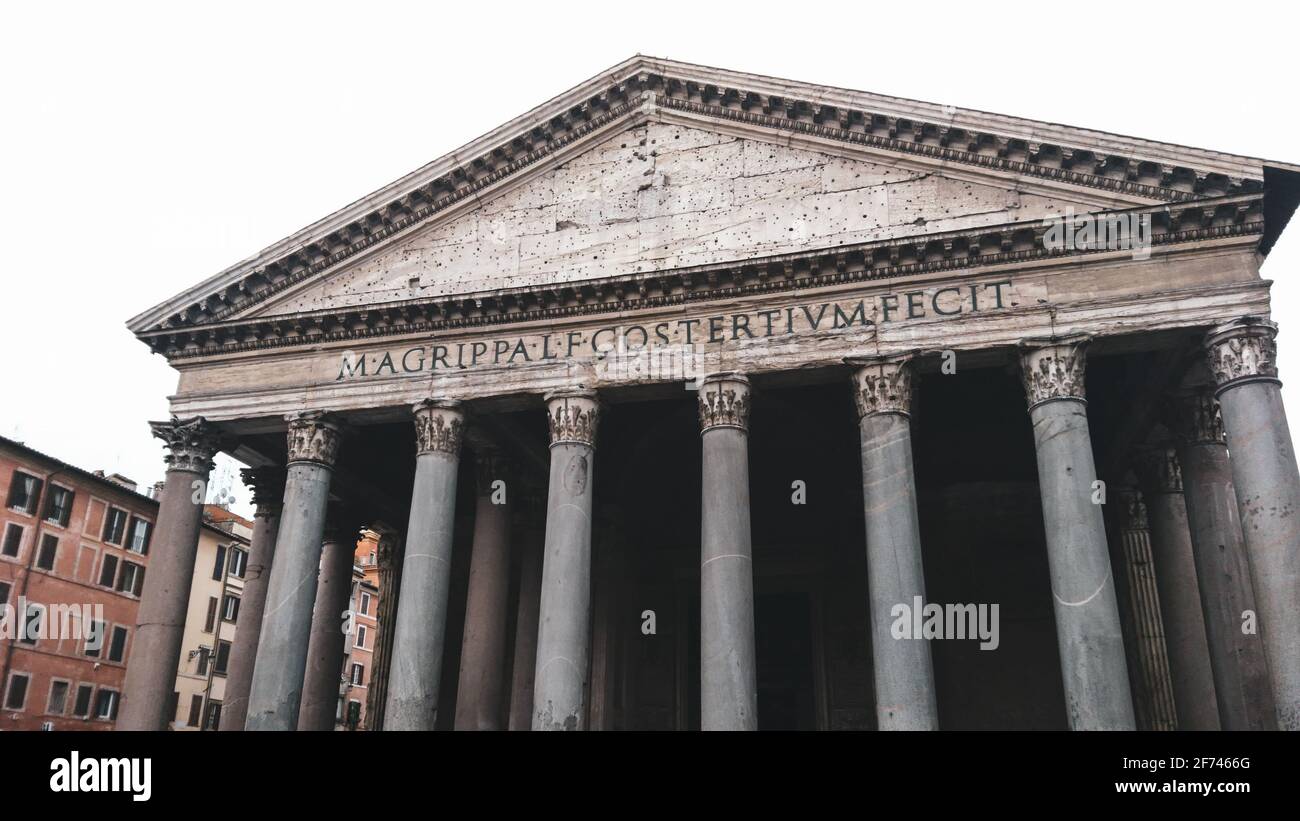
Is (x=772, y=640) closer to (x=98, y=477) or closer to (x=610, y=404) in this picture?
(x=610, y=404)

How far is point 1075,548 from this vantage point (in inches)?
460

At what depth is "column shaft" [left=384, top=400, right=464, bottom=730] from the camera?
13156 millimetres

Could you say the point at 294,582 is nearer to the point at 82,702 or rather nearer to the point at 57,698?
the point at 57,698

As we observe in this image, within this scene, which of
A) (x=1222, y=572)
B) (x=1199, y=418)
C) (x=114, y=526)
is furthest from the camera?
(x=114, y=526)

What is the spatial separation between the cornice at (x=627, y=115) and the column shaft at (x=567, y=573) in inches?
163

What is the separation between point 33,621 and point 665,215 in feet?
80.3

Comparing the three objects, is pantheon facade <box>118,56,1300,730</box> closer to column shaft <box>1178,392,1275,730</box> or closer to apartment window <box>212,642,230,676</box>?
column shaft <box>1178,392,1275,730</box>

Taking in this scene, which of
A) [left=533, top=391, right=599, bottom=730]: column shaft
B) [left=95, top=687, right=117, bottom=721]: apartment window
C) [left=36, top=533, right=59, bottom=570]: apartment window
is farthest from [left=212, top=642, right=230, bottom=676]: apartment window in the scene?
[left=533, top=391, right=599, bottom=730]: column shaft

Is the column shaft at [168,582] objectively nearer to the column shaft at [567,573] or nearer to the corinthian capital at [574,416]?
the column shaft at [567,573]

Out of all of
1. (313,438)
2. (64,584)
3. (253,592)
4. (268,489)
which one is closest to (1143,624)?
(313,438)

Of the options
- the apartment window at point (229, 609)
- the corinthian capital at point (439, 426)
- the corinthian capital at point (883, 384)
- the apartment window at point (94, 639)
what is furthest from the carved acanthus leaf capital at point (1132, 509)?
the apartment window at point (229, 609)

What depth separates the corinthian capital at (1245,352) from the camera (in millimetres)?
11820
